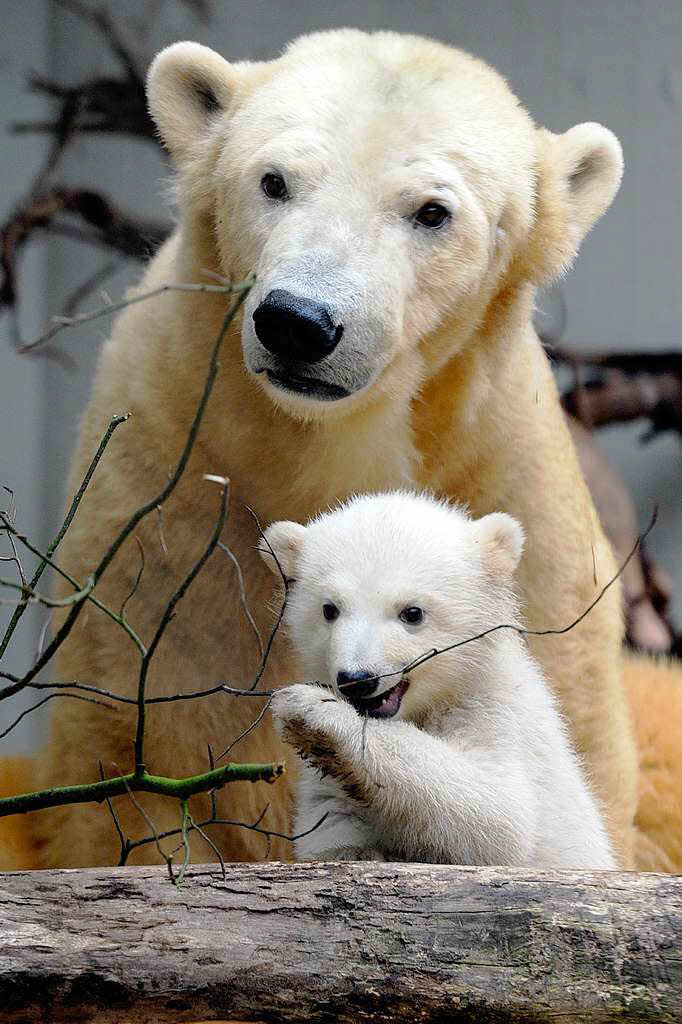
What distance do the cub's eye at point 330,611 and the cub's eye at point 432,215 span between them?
28.2 inches

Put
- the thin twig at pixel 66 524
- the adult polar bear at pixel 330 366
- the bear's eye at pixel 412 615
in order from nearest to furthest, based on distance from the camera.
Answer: the thin twig at pixel 66 524, the bear's eye at pixel 412 615, the adult polar bear at pixel 330 366

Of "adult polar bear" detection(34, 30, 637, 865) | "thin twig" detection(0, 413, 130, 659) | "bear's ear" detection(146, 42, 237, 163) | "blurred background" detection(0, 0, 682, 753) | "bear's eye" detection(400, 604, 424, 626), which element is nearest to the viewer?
"thin twig" detection(0, 413, 130, 659)

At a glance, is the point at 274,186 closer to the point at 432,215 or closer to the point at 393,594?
the point at 432,215

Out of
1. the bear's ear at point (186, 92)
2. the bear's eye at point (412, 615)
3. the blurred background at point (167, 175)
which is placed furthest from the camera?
the blurred background at point (167, 175)

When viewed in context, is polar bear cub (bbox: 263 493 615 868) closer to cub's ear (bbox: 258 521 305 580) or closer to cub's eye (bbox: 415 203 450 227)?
cub's ear (bbox: 258 521 305 580)

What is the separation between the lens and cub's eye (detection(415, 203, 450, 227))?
2.12 meters

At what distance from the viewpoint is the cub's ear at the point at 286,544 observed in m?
1.91

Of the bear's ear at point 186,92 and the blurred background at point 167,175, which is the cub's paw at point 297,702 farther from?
the blurred background at point 167,175

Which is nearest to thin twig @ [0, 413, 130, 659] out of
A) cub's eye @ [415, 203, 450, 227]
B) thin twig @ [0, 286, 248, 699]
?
thin twig @ [0, 286, 248, 699]

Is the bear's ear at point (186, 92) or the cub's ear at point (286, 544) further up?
the bear's ear at point (186, 92)

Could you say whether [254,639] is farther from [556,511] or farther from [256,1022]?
[256,1022]

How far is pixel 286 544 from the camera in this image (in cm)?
192

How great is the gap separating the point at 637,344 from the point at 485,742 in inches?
138

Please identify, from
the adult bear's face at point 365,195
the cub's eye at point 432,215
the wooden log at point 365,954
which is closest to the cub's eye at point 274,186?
the adult bear's face at point 365,195
